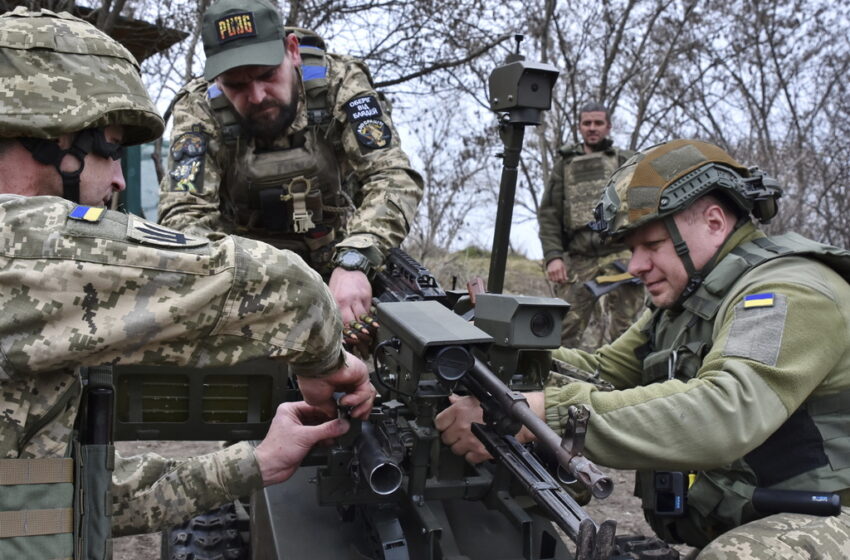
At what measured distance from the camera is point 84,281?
6.77 feet

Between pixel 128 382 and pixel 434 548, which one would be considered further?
pixel 128 382

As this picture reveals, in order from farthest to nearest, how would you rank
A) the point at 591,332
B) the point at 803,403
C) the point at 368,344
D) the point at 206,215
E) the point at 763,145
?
the point at 763,145 < the point at 591,332 < the point at 206,215 < the point at 368,344 < the point at 803,403

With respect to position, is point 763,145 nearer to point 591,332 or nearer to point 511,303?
point 591,332

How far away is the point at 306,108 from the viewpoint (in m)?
5.04

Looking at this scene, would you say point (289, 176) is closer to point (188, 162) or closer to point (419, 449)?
point (188, 162)

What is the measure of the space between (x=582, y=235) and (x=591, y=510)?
3780 mm

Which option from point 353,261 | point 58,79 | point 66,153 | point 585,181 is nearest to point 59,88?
point 58,79

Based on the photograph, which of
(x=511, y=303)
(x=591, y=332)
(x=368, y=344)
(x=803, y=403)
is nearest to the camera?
(x=511, y=303)

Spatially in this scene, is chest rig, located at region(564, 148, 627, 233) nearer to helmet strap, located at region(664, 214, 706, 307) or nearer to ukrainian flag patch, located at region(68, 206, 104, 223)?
helmet strap, located at region(664, 214, 706, 307)

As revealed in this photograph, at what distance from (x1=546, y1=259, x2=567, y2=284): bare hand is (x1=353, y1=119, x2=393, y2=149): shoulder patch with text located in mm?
4378

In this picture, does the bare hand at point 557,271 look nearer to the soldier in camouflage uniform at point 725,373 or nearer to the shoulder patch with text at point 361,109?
the shoulder patch with text at point 361,109

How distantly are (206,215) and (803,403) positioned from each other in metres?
3.19

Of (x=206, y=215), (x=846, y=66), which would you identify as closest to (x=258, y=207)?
(x=206, y=215)

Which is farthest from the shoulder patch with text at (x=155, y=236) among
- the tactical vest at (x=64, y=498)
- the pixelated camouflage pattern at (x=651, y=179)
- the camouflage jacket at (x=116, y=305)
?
the pixelated camouflage pattern at (x=651, y=179)
